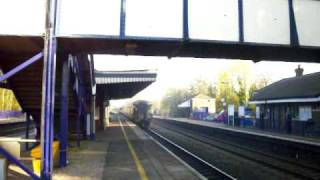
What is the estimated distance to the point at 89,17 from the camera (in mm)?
11625

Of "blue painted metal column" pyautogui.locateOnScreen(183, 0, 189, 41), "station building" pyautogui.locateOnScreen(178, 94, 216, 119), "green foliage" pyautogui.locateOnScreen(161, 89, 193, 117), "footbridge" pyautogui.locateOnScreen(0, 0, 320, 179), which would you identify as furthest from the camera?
"green foliage" pyautogui.locateOnScreen(161, 89, 193, 117)

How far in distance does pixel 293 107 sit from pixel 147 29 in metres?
26.1

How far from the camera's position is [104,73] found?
2966cm

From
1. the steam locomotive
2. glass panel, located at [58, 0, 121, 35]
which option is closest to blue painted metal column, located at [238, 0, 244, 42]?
glass panel, located at [58, 0, 121, 35]

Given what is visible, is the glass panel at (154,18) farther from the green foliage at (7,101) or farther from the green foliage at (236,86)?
the green foliage at (7,101)

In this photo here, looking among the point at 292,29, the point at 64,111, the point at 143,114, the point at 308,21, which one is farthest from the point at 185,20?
the point at 143,114

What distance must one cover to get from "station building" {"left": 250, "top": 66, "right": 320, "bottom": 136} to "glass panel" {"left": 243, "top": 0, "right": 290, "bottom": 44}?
62.6 feet

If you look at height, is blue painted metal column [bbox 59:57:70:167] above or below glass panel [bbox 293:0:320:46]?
below

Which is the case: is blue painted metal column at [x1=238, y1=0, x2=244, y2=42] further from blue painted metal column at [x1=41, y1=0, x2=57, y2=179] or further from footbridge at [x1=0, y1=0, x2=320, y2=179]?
blue painted metal column at [x1=41, y1=0, x2=57, y2=179]

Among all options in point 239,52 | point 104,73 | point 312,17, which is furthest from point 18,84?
point 104,73

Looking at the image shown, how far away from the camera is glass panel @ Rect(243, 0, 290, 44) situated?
12.2 m

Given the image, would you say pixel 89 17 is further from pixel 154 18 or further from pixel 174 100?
pixel 174 100

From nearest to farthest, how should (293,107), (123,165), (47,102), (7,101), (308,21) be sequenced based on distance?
(47,102)
(308,21)
(123,165)
(293,107)
(7,101)

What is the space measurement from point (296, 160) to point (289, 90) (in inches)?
763
